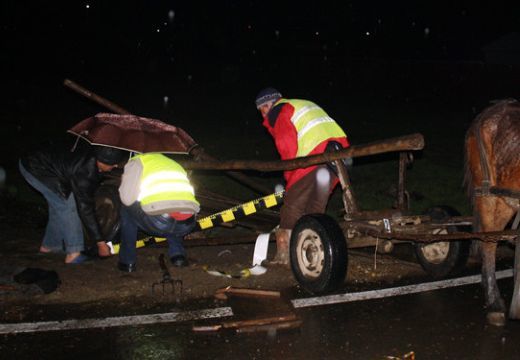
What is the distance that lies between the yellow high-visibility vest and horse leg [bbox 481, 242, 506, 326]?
2885 mm

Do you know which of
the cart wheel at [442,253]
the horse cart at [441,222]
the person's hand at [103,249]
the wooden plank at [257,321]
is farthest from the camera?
the person's hand at [103,249]

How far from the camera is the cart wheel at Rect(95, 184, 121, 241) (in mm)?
7727

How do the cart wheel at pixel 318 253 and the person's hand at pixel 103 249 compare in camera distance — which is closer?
the cart wheel at pixel 318 253

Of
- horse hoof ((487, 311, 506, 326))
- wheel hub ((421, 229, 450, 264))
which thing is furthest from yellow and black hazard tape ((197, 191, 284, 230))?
horse hoof ((487, 311, 506, 326))

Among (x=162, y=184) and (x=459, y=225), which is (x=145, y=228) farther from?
(x=459, y=225)

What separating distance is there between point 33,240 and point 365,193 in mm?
5949

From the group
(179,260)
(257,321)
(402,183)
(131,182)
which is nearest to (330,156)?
(402,183)

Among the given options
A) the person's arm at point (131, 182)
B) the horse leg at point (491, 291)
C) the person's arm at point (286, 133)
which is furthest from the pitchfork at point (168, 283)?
the horse leg at point (491, 291)

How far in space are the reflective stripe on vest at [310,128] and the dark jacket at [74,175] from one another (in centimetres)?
229

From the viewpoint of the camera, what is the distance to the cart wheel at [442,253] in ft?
22.1

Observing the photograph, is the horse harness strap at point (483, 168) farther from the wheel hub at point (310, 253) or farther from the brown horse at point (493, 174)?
the wheel hub at point (310, 253)

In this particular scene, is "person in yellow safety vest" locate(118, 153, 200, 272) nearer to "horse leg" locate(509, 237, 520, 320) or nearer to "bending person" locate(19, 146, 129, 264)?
"bending person" locate(19, 146, 129, 264)

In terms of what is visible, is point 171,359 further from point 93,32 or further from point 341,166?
point 93,32

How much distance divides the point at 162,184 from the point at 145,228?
684 mm
